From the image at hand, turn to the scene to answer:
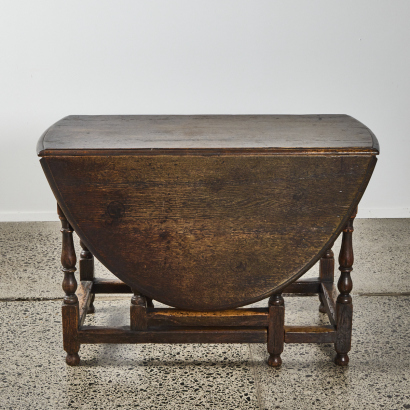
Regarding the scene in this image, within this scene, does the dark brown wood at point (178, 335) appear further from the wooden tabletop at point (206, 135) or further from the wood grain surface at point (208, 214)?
the wooden tabletop at point (206, 135)

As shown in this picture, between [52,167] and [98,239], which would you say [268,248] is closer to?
[98,239]

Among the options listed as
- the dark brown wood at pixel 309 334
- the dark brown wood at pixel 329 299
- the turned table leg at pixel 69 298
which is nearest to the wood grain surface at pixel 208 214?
the turned table leg at pixel 69 298

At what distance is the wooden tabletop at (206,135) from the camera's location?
2.02m

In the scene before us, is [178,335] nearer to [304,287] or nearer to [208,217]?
[208,217]

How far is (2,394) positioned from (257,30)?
2537mm

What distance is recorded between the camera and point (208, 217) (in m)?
2.08

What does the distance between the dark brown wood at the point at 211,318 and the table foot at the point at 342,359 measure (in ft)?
1.06

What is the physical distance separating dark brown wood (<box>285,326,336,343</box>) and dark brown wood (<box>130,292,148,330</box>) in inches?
21.4

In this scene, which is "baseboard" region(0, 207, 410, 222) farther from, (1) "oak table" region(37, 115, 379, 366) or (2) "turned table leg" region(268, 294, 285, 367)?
(2) "turned table leg" region(268, 294, 285, 367)

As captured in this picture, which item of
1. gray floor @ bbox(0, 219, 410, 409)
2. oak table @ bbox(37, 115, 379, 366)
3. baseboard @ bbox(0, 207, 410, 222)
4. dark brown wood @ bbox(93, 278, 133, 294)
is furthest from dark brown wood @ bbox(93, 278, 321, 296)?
baseboard @ bbox(0, 207, 410, 222)

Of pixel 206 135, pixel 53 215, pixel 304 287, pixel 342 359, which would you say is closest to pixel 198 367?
pixel 342 359

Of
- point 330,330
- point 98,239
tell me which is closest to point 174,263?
point 98,239

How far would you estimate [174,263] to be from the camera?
83.5 inches

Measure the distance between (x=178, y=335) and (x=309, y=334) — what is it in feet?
1.64
